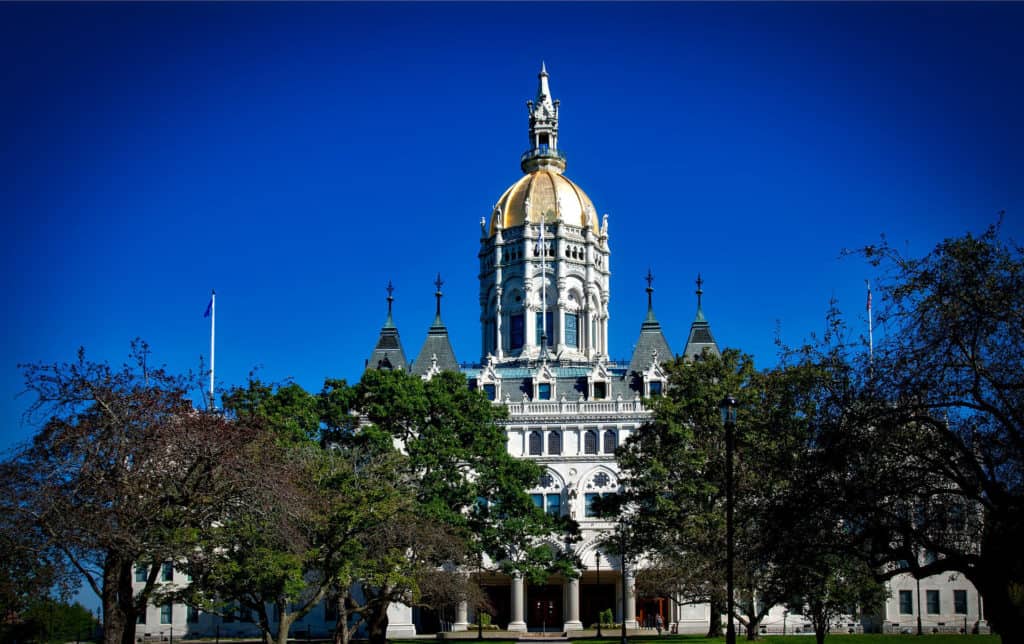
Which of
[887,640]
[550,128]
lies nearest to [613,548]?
[887,640]

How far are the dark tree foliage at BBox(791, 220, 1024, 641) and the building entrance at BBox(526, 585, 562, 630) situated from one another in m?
56.4

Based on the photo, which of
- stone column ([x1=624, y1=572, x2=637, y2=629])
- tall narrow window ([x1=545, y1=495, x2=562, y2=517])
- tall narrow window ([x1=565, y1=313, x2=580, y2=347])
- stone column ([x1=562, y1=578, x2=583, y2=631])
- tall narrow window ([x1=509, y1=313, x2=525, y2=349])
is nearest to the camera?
stone column ([x1=624, y1=572, x2=637, y2=629])

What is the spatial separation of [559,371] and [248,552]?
51.8 meters

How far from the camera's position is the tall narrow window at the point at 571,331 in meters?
104

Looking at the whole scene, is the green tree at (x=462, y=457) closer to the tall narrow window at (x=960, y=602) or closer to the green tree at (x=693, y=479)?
the green tree at (x=693, y=479)

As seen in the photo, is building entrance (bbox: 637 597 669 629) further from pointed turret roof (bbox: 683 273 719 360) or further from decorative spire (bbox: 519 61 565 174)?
decorative spire (bbox: 519 61 565 174)

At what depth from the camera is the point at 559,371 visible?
9356cm

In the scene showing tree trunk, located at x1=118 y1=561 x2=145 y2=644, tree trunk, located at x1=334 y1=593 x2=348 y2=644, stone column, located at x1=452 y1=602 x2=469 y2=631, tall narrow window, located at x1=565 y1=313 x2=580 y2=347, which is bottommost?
stone column, located at x1=452 y1=602 x2=469 y2=631

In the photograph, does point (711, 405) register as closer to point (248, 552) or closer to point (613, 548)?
point (613, 548)

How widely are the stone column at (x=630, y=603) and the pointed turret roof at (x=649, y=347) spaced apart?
16.6 metres

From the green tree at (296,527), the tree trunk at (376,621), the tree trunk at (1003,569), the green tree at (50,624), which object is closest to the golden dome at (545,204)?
the green tree at (50,624)

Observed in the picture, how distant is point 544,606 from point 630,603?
791 cm

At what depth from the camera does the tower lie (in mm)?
103312

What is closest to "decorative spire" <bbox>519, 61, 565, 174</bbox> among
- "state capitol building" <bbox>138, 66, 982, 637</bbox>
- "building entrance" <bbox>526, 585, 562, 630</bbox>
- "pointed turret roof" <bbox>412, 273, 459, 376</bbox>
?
"state capitol building" <bbox>138, 66, 982, 637</bbox>
